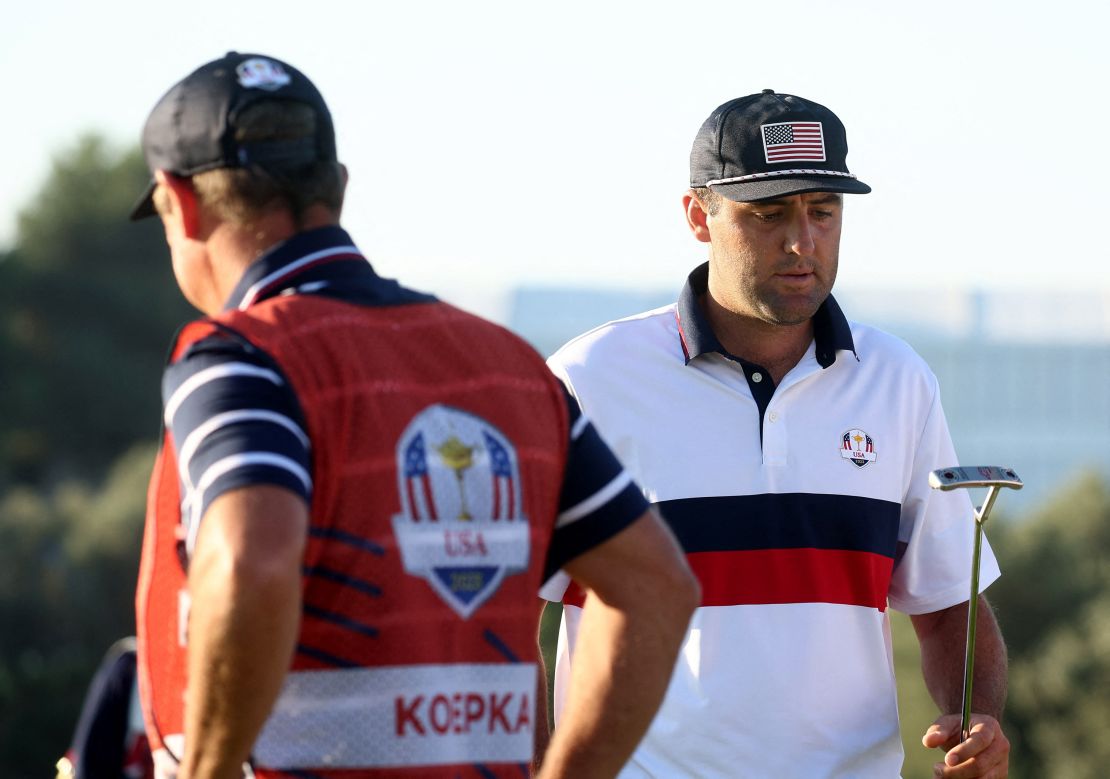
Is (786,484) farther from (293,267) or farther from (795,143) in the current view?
(293,267)

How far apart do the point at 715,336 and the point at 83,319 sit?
154 ft

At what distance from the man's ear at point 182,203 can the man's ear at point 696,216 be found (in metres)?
1.97

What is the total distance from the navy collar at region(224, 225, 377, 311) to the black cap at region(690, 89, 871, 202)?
1.73m

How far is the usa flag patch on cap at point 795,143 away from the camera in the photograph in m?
3.93

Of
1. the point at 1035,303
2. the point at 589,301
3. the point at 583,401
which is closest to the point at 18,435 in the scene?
the point at 583,401

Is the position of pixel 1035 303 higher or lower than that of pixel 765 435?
lower

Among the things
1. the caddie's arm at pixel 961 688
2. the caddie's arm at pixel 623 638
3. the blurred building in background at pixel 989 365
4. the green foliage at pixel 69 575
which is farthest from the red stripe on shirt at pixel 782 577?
the blurred building in background at pixel 989 365

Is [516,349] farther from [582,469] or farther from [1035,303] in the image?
[1035,303]

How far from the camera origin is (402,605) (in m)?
2.19

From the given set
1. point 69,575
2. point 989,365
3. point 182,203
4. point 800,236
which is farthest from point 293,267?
point 989,365

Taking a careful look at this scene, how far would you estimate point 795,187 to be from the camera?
387 centimetres

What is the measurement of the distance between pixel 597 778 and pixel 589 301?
3579 inches

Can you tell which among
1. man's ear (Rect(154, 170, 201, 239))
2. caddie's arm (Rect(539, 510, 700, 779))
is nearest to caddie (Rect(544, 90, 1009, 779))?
caddie's arm (Rect(539, 510, 700, 779))

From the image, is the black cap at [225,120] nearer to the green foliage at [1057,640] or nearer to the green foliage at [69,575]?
the green foliage at [1057,640]
